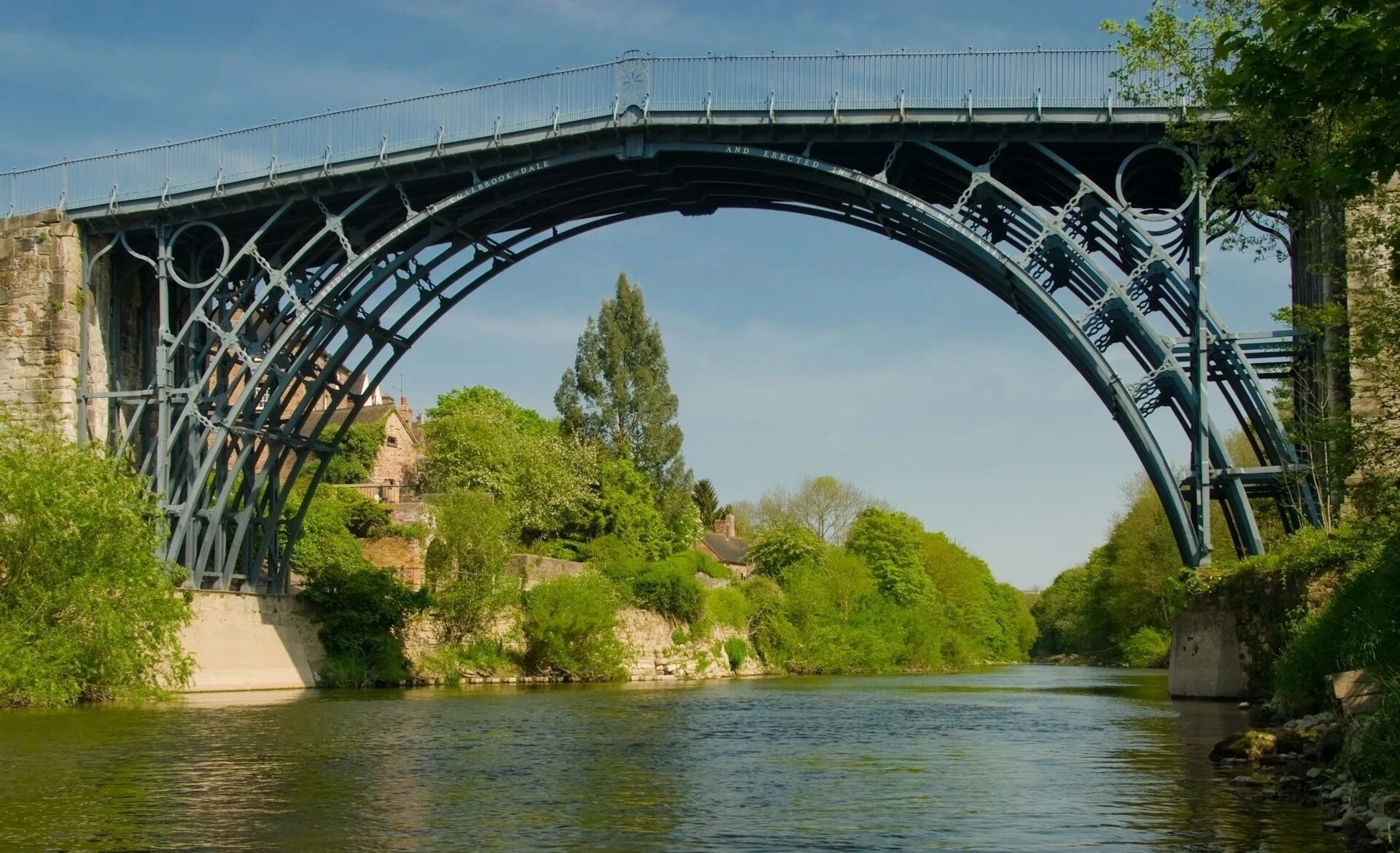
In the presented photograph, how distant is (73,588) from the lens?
24.9 meters

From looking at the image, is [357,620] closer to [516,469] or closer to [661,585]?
[661,585]

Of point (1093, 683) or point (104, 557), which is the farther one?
point (1093, 683)

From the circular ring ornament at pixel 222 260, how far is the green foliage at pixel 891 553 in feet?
Result: 155

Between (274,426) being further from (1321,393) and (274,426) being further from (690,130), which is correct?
(1321,393)

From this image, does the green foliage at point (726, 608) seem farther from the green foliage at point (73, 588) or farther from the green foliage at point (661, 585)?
the green foliage at point (73, 588)

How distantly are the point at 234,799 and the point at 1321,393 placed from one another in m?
18.9

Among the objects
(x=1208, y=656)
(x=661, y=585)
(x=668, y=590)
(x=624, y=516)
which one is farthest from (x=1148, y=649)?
(x=1208, y=656)

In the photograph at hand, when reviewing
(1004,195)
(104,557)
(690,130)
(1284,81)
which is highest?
(690,130)

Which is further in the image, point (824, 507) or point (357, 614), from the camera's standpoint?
point (824, 507)

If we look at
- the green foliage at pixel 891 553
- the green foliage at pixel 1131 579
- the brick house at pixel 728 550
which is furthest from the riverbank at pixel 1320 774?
the green foliage at pixel 891 553

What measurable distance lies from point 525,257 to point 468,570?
12.9 metres

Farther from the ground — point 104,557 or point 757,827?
point 104,557

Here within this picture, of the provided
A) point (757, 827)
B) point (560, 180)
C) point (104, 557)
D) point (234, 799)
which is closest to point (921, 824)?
point (757, 827)

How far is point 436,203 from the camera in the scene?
3166cm
